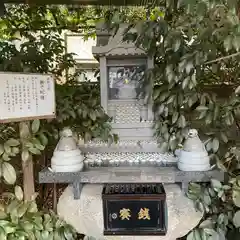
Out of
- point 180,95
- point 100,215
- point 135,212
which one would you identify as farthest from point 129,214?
point 180,95

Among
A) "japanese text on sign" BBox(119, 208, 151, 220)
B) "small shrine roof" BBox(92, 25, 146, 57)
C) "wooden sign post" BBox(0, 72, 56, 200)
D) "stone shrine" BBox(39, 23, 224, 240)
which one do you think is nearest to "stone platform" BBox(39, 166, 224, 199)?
"stone shrine" BBox(39, 23, 224, 240)

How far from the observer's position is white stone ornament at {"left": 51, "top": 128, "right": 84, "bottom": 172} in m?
1.52

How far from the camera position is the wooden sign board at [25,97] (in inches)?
52.2

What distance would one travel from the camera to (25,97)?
1402mm

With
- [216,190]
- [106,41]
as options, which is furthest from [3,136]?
[216,190]

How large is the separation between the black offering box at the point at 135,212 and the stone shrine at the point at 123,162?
1.8 inches

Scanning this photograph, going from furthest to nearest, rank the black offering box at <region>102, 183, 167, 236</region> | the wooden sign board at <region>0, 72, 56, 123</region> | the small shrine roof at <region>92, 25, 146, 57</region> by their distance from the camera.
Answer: the small shrine roof at <region>92, 25, 146, 57</region>, the black offering box at <region>102, 183, 167, 236</region>, the wooden sign board at <region>0, 72, 56, 123</region>

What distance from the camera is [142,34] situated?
4.82ft

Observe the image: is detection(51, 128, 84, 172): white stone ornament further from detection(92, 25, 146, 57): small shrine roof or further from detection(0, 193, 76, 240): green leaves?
detection(92, 25, 146, 57): small shrine roof

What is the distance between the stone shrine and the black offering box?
0.15 feet

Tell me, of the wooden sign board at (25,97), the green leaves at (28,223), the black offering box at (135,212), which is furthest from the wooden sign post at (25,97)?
the black offering box at (135,212)

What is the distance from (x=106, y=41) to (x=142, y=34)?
0.33m

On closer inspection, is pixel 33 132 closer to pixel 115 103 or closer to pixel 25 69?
pixel 25 69

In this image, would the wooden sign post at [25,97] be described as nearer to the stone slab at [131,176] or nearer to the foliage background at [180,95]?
the foliage background at [180,95]
